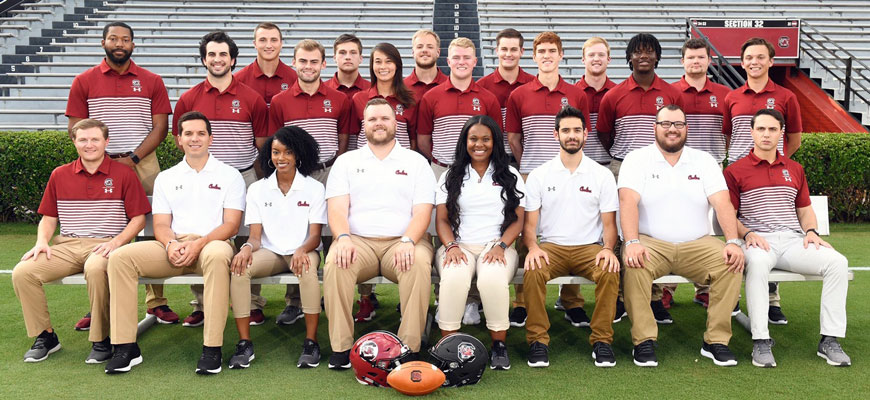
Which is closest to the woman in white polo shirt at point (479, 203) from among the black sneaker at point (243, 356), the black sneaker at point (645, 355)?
the black sneaker at point (645, 355)

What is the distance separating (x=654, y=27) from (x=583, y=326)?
12669 millimetres

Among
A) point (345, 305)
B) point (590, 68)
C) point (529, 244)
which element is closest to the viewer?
point (345, 305)

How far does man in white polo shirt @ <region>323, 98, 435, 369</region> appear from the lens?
4.35m

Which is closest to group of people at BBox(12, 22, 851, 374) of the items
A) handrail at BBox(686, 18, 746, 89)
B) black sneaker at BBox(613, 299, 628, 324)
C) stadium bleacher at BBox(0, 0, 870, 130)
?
black sneaker at BBox(613, 299, 628, 324)

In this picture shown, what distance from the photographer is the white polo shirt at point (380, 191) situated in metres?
4.68

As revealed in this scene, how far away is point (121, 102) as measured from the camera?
5.27 m

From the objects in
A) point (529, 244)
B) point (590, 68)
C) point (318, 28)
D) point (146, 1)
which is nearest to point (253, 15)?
point (318, 28)

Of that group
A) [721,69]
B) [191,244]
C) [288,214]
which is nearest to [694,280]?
[288,214]

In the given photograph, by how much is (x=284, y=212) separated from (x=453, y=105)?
58.1 inches

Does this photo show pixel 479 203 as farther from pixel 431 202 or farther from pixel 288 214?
pixel 288 214

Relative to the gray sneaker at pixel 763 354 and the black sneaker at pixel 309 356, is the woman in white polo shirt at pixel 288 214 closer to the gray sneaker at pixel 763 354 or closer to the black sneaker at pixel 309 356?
the black sneaker at pixel 309 356

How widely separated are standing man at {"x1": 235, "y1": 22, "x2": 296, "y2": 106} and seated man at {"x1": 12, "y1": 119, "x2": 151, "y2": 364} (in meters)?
1.35

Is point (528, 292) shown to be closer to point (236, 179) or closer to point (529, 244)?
point (529, 244)

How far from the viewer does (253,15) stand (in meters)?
16.8
